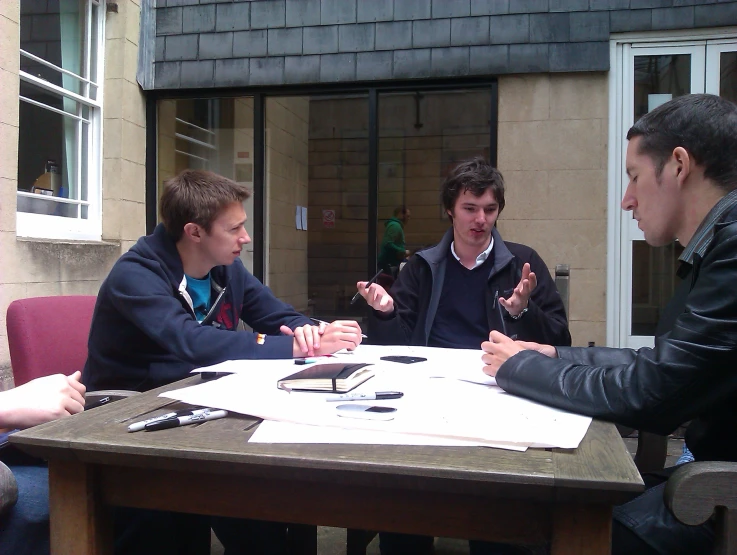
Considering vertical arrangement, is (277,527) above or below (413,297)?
below

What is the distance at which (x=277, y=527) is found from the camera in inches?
80.9

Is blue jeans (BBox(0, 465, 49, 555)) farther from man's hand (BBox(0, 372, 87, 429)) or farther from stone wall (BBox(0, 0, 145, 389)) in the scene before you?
stone wall (BBox(0, 0, 145, 389))

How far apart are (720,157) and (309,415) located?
103cm

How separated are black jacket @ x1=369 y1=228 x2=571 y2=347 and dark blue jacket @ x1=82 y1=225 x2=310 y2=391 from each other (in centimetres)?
72

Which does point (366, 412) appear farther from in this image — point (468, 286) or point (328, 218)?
point (328, 218)

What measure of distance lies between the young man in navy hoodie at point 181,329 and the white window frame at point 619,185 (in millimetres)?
3366

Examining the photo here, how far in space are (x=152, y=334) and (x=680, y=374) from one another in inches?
55.1

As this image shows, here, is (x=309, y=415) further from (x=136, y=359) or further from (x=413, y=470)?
(x=136, y=359)

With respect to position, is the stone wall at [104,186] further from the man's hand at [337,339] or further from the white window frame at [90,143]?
the man's hand at [337,339]

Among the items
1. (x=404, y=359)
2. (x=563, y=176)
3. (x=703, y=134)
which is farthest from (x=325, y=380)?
(x=563, y=176)

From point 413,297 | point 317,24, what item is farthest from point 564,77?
point 413,297

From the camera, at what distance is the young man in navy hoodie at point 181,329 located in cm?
191

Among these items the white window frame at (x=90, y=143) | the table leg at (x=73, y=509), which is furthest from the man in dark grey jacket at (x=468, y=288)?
the white window frame at (x=90, y=143)

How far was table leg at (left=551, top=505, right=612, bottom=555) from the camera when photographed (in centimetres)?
99
